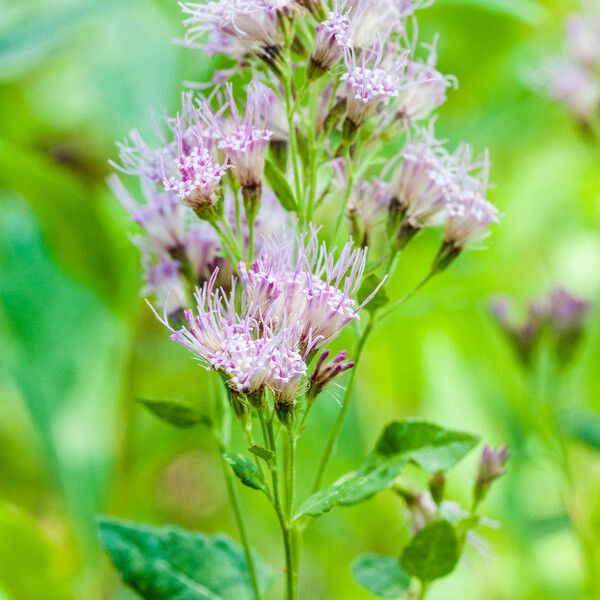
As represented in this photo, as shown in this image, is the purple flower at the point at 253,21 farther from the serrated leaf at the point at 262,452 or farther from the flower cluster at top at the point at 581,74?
the flower cluster at top at the point at 581,74

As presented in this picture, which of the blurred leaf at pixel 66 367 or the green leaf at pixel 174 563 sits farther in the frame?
the blurred leaf at pixel 66 367

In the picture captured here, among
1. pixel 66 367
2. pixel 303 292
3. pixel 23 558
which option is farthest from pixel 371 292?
pixel 66 367

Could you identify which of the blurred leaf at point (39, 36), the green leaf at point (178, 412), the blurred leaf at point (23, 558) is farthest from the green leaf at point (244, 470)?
the blurred leaf at point (39, 36)

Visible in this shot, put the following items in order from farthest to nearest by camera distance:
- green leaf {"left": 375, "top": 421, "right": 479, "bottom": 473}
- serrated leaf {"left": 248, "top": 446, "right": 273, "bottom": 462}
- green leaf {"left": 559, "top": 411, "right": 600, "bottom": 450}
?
green leaf {"left": 559, "top": 411, "right": 600, "bottom": 450} < green leaf {"left": 375, "top": 421, "right": 479, "bottom": 473} < serrated leaf {"left": 248, "top": 446, "right": 273, "bottom": 462}

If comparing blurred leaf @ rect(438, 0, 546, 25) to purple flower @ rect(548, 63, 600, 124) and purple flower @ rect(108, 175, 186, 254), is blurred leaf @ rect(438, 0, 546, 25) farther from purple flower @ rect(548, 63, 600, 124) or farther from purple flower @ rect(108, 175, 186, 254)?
purple flower @ rect(108, 175, 186, 254)

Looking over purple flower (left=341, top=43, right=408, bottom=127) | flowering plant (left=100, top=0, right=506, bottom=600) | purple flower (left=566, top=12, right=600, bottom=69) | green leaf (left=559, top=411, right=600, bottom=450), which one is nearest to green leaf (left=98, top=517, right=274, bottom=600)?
flowering plant (left=100, top=0, right=506, bottom=600)

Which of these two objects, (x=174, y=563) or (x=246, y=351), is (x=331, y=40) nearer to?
(x=246, y=351)
